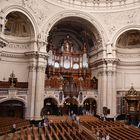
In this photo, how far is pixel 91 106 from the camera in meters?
28.0

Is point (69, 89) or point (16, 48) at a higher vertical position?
point (16, 48)

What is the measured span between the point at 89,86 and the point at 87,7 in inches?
382

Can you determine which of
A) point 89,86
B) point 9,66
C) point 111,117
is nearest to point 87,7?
point 89,86

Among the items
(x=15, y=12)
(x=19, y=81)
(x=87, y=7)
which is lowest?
(x=19, y=81)

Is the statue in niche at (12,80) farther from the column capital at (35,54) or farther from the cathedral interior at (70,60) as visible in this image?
the column capital at (35,54)

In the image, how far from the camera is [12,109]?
75.4ft

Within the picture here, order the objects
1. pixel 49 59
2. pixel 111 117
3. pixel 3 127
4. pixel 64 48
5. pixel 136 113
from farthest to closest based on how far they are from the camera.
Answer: pixel 64 48 < pixel 49 59 < pixel 111 117 < pixel 136 113 < pixel 3 127

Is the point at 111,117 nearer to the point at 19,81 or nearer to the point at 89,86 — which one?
the point at 89,86

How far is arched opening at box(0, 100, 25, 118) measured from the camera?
22.2 meters

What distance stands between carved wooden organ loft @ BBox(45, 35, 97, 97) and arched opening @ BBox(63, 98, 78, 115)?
0.83 metres

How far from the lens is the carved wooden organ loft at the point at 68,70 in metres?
26.0

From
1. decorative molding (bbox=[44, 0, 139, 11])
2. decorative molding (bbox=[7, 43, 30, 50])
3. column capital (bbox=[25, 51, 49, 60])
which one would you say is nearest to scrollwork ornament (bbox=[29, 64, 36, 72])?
column capital (bbox=[25, 51, 49, 60])

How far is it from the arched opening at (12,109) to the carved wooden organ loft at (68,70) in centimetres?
384

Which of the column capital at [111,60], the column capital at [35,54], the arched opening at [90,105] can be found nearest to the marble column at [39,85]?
the column capital at [35,54]
